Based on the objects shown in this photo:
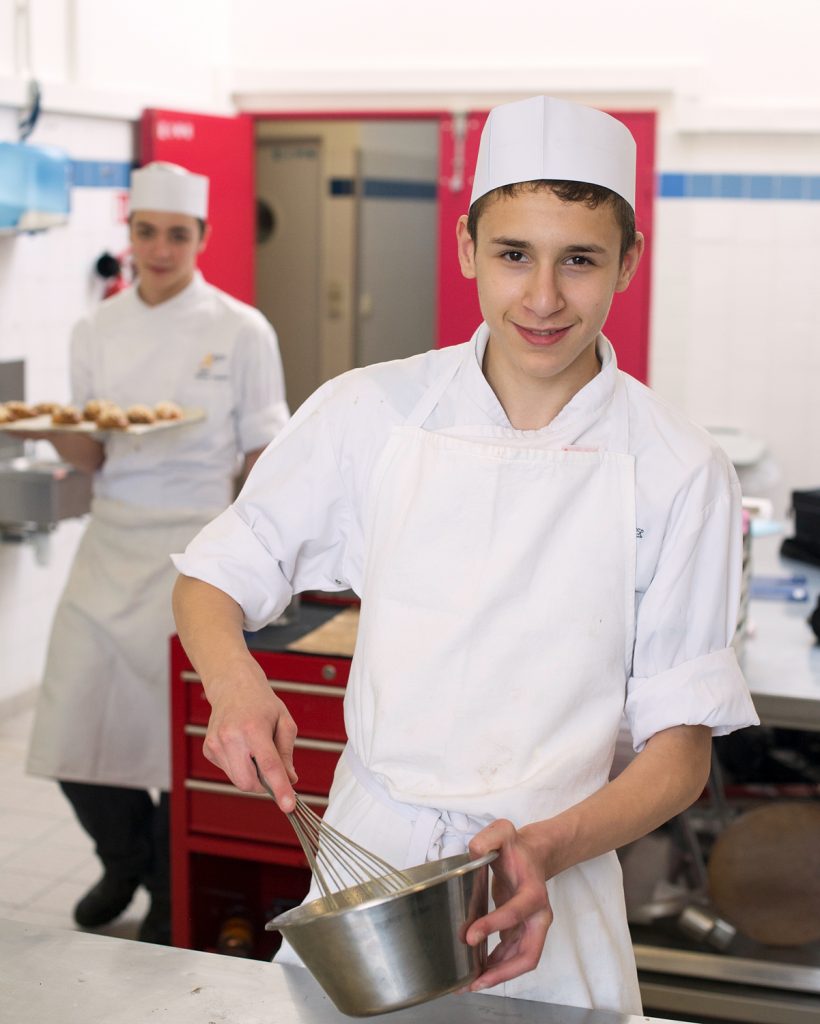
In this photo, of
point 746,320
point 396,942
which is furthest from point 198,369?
point 746,320

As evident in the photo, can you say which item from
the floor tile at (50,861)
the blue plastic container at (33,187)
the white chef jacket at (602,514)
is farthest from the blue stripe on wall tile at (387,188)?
the white chef jacket at (602,514)

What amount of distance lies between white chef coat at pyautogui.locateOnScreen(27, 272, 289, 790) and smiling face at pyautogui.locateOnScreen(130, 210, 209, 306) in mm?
→ 49

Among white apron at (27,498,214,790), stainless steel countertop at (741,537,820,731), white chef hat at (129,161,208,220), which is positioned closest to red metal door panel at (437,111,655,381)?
white chef hat at (129,161,208,220)

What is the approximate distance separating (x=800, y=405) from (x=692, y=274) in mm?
746

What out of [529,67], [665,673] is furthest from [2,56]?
[665,673]

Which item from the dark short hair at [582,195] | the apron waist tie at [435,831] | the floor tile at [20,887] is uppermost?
the dark short hair at [582,195]

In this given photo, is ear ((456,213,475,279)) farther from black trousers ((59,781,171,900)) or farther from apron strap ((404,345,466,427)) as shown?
black trousers ((59,781,171,900))

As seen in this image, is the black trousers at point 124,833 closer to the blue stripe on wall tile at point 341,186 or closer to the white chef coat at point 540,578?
the white chef coat at point 540,578

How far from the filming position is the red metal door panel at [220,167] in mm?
5391

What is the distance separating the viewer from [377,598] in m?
1.47

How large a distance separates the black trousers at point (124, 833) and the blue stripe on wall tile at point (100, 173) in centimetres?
253

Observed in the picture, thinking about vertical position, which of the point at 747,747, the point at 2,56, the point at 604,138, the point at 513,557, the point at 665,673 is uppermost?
the point at 2,56

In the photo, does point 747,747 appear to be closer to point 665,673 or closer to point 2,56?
point 665,673

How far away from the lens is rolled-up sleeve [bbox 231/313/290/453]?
3.51 metres
